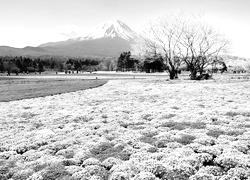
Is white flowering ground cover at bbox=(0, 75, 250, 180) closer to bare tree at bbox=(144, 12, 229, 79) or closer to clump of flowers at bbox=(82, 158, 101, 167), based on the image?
clump of flowers at bbox=(82, 158, 101, 167)

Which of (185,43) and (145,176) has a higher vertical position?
(185,43)

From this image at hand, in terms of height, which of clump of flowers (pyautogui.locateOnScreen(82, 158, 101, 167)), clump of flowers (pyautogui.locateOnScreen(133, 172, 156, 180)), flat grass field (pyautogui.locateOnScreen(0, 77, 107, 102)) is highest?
flat grass field (pyautogui.locateOnScreen(0, 77, 107, 102))

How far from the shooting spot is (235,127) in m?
13.8

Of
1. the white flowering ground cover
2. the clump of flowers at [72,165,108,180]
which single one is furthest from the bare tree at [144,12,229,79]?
the clump of flowers at [72,165,108,180]

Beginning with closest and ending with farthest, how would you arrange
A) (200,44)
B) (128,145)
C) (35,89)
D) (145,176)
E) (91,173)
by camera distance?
(145,176) → (91,173) → (128,145) → (35,89) → (200,44)

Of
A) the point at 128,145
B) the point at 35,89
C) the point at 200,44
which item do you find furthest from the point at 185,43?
the point at 128,145

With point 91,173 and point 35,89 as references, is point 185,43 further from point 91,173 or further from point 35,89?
point 91,173

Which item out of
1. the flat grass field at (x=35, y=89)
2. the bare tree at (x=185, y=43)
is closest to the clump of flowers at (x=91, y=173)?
the flat grass field at (x=35, y=89)

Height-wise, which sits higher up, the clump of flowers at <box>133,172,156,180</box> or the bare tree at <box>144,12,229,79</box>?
the bare tree at <box>144,12,229,79</box>

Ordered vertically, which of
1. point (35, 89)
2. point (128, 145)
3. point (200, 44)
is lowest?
point (128, 145)

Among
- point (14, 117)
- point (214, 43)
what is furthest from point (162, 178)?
point (214, 43)

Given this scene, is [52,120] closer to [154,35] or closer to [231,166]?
[231,166]

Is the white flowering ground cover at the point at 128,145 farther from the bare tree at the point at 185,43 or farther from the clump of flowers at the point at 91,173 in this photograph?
the bare tree at the point at 185,43

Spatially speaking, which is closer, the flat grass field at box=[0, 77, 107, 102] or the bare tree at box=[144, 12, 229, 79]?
the flat grass field at box=[0, 77, 107, 102]
